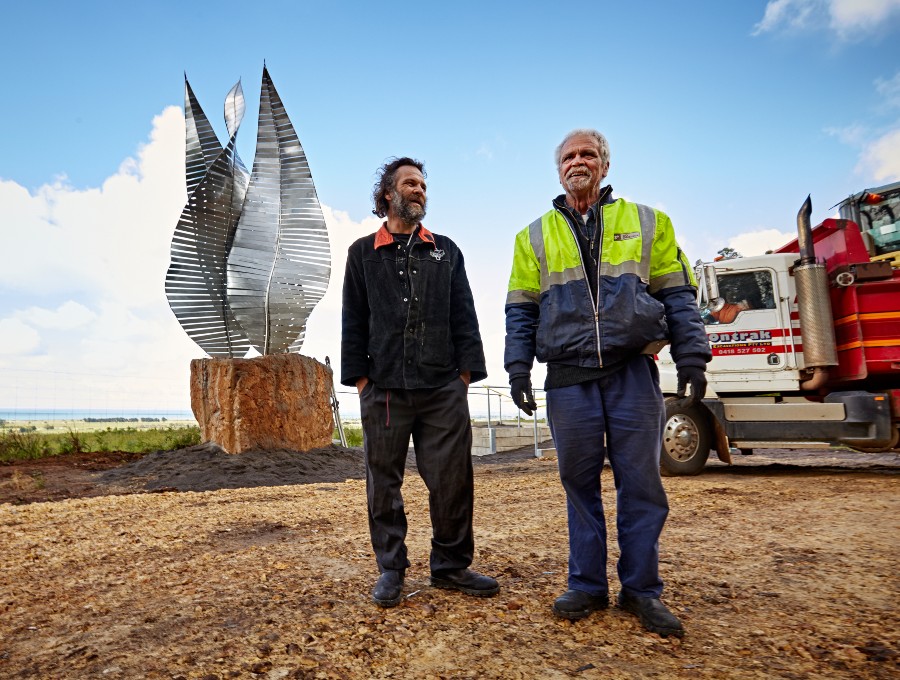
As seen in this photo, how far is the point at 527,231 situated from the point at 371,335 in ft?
2.87

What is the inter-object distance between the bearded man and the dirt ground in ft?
0.83

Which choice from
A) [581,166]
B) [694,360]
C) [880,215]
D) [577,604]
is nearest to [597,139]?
[581,166]

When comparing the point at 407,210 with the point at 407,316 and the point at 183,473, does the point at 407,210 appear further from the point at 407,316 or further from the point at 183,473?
the point at 183,473

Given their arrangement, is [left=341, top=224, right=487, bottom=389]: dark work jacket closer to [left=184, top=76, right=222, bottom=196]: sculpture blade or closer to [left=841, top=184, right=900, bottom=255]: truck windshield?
[left=841, top=184, right=900, bottom=255]: truck windshield

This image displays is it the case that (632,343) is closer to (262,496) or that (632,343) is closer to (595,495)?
(595,495)

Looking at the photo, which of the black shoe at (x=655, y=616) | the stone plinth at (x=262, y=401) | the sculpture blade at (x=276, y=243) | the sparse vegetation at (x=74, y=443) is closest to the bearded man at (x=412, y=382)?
the black shoe at (x=655, y=616)

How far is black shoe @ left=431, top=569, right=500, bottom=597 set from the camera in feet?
9.18

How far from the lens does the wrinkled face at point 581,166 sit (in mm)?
2697

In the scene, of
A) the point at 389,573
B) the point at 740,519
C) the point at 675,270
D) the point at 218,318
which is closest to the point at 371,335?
the point at 389,573

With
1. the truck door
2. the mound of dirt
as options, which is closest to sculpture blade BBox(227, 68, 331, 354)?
the mound of dirt

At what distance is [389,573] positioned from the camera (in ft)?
9.25

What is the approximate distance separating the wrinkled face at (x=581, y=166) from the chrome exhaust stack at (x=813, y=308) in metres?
5.71

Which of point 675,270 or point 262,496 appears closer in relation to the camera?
point 675,270

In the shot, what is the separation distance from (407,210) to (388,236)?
Answer: 0.16m
